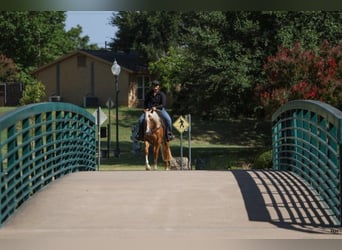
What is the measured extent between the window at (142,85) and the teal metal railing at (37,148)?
41.6m

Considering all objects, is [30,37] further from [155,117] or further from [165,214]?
[165,214]

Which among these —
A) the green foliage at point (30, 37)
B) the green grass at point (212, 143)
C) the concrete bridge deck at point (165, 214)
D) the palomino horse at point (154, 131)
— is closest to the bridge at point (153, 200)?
the concrete bridge deck at point (165, 214)

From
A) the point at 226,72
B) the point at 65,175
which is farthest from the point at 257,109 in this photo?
the point at 65,175

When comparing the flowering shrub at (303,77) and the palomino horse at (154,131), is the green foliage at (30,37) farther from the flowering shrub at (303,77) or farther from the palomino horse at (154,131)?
the palomino horse at (154,131)

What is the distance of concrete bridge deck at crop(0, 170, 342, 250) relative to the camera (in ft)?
25.5

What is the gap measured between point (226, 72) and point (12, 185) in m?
25.5

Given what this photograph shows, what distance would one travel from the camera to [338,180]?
8.77 meters

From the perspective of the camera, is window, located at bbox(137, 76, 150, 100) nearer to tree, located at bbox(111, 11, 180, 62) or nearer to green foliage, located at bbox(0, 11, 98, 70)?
tree, located at bbox(111, 11, 180, 62)

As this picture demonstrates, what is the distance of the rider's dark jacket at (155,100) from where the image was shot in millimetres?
17837

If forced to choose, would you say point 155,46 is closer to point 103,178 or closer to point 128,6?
point 128,6

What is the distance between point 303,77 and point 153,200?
19.1 m

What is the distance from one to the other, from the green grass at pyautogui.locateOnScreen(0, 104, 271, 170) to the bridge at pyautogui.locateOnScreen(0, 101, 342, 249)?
1754 cm

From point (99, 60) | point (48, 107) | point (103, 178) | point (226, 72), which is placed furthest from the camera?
point (99, 60)

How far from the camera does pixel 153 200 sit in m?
10.0
